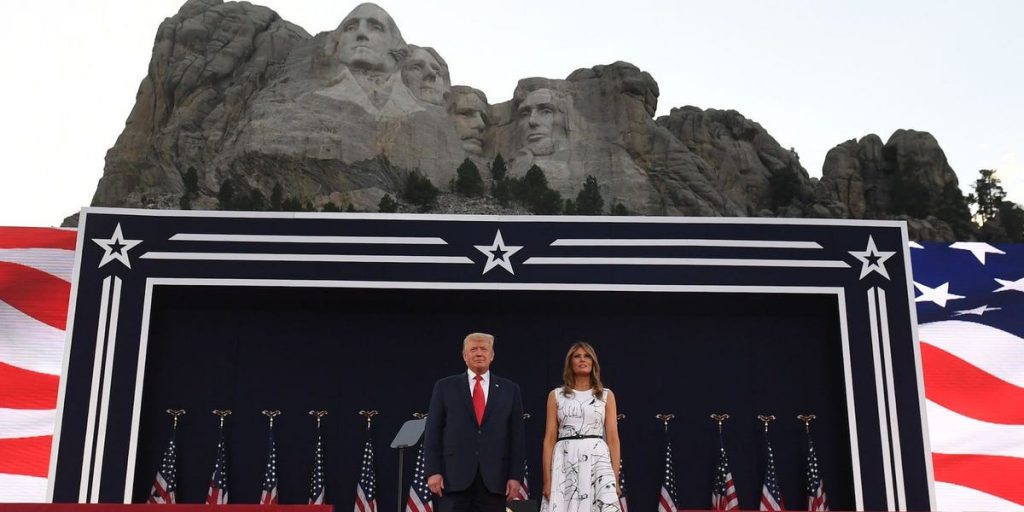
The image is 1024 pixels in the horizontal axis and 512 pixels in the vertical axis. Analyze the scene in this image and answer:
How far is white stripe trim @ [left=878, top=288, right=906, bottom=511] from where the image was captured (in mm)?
7393

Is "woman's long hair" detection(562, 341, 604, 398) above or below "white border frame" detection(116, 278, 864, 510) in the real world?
below

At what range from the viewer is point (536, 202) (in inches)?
1998

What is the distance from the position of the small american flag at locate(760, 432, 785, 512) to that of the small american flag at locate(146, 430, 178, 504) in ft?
16.2

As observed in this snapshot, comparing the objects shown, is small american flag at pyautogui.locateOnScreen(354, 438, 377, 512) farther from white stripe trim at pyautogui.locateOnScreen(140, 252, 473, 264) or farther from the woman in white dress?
the woman in white dress

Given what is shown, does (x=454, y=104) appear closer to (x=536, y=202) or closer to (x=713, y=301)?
(x=536, y=202)

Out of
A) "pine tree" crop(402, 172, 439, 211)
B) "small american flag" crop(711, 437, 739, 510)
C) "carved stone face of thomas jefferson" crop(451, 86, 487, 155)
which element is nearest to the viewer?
"small american flag" crop(711, 437, 739, 510)

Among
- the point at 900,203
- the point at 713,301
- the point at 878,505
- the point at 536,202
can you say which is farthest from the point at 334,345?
the point at 900,203

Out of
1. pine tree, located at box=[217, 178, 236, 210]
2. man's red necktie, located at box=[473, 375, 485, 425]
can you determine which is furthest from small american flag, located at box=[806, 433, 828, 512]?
pine tree, located at box=[217, 178, 236, 210]

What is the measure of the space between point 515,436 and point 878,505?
161 inches

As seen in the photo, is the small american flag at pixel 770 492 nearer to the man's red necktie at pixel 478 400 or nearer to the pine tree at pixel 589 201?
the man's red necktie at pixel 478 400

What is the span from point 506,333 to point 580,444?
3.51 metres

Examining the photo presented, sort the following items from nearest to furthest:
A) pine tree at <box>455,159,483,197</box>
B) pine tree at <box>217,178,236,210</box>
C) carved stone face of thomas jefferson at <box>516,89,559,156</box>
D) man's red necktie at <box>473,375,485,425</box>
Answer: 1. man's red necktie at <box>473,375,485,425</box>
2. pine tree at <box>217,178,236,210</box>
3. pine tree at <box>455,159,483,197</box>
4. carved stone face of thomas jefferson at <box>516,89,559,156</box>

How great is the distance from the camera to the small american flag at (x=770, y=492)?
759 cm

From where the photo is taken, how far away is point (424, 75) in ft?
179
